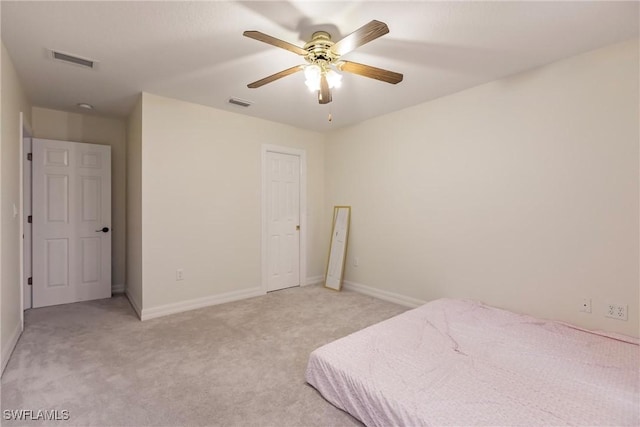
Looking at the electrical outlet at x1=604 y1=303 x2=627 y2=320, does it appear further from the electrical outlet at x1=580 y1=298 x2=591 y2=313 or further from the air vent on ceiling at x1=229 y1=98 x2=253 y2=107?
the air vent on ceiling at x1=229 y1=98 x2=253 y2=107

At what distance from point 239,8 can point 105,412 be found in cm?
252

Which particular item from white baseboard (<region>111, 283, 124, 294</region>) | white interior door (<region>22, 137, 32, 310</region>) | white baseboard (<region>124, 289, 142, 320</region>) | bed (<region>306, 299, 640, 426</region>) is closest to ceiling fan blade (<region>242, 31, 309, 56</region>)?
bed (<region>306, 299, 640, 426</region>)

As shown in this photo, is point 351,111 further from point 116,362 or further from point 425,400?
point 116,362

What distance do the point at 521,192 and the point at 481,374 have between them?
1.72 meters

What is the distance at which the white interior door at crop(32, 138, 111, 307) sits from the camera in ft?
11.8

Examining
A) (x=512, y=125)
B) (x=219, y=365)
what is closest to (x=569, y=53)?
(x=512, y=125)

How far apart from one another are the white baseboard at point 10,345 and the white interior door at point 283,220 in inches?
97.9

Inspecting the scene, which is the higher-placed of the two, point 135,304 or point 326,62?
point 326,62

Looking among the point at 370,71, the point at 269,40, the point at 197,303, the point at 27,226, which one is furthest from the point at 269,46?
the point at 27,226

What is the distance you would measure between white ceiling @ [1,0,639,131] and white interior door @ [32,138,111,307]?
0.89 meters

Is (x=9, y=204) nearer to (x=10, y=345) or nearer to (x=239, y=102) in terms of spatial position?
(x=10, y=345)

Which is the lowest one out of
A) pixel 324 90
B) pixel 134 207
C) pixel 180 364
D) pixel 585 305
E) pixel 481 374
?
pixel 180 364

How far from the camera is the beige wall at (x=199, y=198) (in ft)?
10.6

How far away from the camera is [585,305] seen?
2.37 metres
